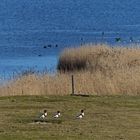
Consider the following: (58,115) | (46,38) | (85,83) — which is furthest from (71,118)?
(46,38)

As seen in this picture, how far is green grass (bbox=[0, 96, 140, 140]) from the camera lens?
543 inches

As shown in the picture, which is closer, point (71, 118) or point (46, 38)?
point (71, 118)

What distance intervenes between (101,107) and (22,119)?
254cm

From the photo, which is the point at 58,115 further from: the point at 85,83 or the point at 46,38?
the point at 46,38

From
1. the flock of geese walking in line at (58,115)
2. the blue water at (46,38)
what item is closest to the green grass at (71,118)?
the flock of geese walking in line at (58,115)

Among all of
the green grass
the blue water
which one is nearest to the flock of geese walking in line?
the green grass

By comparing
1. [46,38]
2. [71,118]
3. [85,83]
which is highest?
[46,38]

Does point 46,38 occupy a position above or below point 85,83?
above

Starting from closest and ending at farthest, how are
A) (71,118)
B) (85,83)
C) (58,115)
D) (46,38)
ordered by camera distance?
(71,118) < (58,115) < (85,83) < (46,38)

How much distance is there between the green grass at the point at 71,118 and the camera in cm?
1378

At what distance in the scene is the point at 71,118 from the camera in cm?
1584

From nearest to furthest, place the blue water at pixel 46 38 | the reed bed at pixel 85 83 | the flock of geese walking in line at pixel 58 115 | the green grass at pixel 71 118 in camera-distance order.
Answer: the green grass at pixel 71 118 → the flock of geese walking in line at pixel 58 115 → the reed bed at pixel 85 83 → the blue water at pixel 46 38

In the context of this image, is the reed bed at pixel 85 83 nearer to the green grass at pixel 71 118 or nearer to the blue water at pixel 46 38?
the green grass at pixel 71 118

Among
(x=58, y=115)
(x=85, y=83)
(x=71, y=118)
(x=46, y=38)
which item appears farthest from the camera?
(x=46, y=38)
